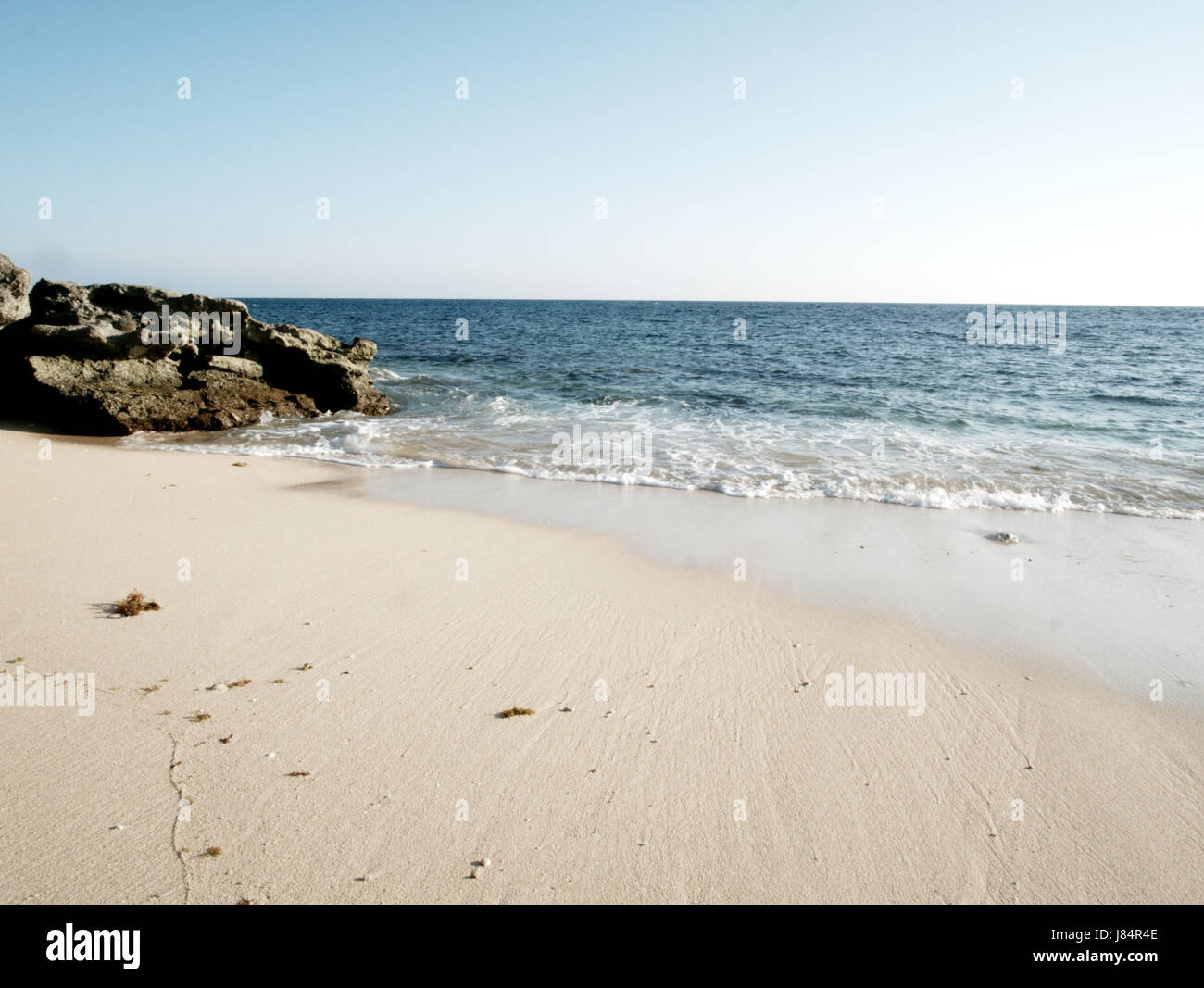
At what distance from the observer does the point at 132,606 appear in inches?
181

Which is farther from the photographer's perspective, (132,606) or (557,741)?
(132,606)

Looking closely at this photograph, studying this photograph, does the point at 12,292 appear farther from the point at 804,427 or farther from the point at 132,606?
the point at 804,427

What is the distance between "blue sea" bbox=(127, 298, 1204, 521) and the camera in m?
9.24

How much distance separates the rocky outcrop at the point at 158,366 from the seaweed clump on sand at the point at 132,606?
8497 millimetres

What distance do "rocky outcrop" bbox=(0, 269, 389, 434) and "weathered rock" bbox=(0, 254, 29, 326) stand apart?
0.51m

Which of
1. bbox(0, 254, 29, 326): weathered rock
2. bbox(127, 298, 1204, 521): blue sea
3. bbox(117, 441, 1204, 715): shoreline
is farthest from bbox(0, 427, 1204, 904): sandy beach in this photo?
bbox(0, 254, 29, 326): weathered rock

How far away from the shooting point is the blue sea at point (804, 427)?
364 inches

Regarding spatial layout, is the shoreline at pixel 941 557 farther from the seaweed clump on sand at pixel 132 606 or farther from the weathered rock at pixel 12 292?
the weathered rock at pixel 12 292

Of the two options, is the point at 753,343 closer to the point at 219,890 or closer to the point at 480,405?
the point at 480,405

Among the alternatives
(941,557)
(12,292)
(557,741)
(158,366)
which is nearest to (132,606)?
(557,741)

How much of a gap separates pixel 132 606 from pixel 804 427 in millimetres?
11577

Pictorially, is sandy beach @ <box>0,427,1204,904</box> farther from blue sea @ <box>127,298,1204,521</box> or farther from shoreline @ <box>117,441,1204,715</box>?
blue sea @ <box>127,298,1204,521</box>
